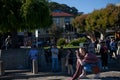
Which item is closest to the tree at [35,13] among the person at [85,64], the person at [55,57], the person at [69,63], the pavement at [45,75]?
the person at [55,57]

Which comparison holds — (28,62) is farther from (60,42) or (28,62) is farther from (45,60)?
(60,42)

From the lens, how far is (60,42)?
45906 mm

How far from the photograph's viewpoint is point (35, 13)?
83.3ft

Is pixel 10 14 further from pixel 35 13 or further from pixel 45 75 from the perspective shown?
pixel 45 75

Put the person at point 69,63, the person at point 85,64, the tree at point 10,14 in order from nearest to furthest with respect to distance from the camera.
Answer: the person at point 85,64, the person at point 69,63, the tree at point 10,14

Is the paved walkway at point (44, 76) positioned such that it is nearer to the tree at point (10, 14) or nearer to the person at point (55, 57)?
the person at point (55, 57)

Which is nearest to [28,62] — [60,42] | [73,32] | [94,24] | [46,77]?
[46,77]

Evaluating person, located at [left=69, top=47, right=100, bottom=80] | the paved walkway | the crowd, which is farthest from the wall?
person, located at [left=69, top=47, right=100, bottom=80]

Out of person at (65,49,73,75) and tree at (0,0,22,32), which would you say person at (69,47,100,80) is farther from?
tree at (0,0,22,32)

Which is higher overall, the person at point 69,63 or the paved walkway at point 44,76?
the person at point 69,63

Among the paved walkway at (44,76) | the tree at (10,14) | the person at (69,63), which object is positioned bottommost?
the paved walkway at (44,76)

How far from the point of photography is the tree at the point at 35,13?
82.1ft

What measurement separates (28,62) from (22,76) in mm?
4000

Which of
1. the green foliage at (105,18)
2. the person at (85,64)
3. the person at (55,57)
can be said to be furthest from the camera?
the green foliage at (105,18)
